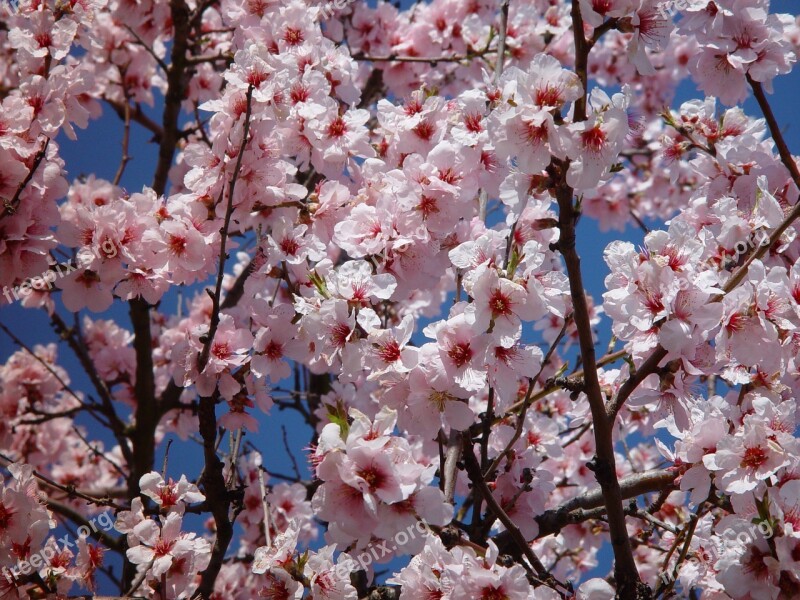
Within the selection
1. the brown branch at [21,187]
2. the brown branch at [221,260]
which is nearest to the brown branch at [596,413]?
the brown branch at [221,260]

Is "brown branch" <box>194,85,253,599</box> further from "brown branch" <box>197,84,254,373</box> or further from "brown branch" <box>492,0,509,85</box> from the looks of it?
"brown branch" <box>492,0,509,85</box>

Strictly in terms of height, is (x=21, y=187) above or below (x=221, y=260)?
above

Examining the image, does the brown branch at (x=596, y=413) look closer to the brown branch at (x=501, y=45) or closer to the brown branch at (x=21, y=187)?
the brown branch at (x=501, y=45)

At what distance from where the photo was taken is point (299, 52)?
252 centimetres

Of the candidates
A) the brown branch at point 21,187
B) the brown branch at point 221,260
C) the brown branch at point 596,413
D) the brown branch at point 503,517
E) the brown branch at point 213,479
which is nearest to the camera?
the brown branch at point 596,413

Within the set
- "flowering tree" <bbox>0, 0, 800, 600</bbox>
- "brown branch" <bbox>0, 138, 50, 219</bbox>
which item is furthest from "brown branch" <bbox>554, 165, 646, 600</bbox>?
"brown branch" <bbox>0, 138, 50, 219</bbox>

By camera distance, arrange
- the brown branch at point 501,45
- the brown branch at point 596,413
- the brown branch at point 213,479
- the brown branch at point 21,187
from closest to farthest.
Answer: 1. the brown branch at point 596,413
2. the brown branch at point 213,479
3. the brown branch at point 21,187
4. the brown branch at point 501,45

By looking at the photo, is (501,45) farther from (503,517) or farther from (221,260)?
(503,517)

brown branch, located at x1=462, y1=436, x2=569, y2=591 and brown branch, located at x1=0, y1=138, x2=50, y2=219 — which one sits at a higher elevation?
brown branch, located at x1=0, y1=138, x2=50, y2=219

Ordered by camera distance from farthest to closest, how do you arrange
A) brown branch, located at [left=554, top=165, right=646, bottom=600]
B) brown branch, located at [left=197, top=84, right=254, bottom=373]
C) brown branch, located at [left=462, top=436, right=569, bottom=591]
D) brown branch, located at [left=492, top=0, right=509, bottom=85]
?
brown branch, located at [left=492, top=0, right=509, bottom=85] → brown branch, located at [left=197, top=84, right=254, bottom=373] → brown branch, located at [left=462, top=436, right=569, bottom=591] → brown branch, located at [left=554, top=165, right=646, bottom=600]

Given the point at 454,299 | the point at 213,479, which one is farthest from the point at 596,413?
the point at 213,479

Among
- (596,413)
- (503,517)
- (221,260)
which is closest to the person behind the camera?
(596,413)

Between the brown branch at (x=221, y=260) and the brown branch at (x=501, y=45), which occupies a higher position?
the brown branch at (x=501, y=45)

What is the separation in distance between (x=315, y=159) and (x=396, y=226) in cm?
55
